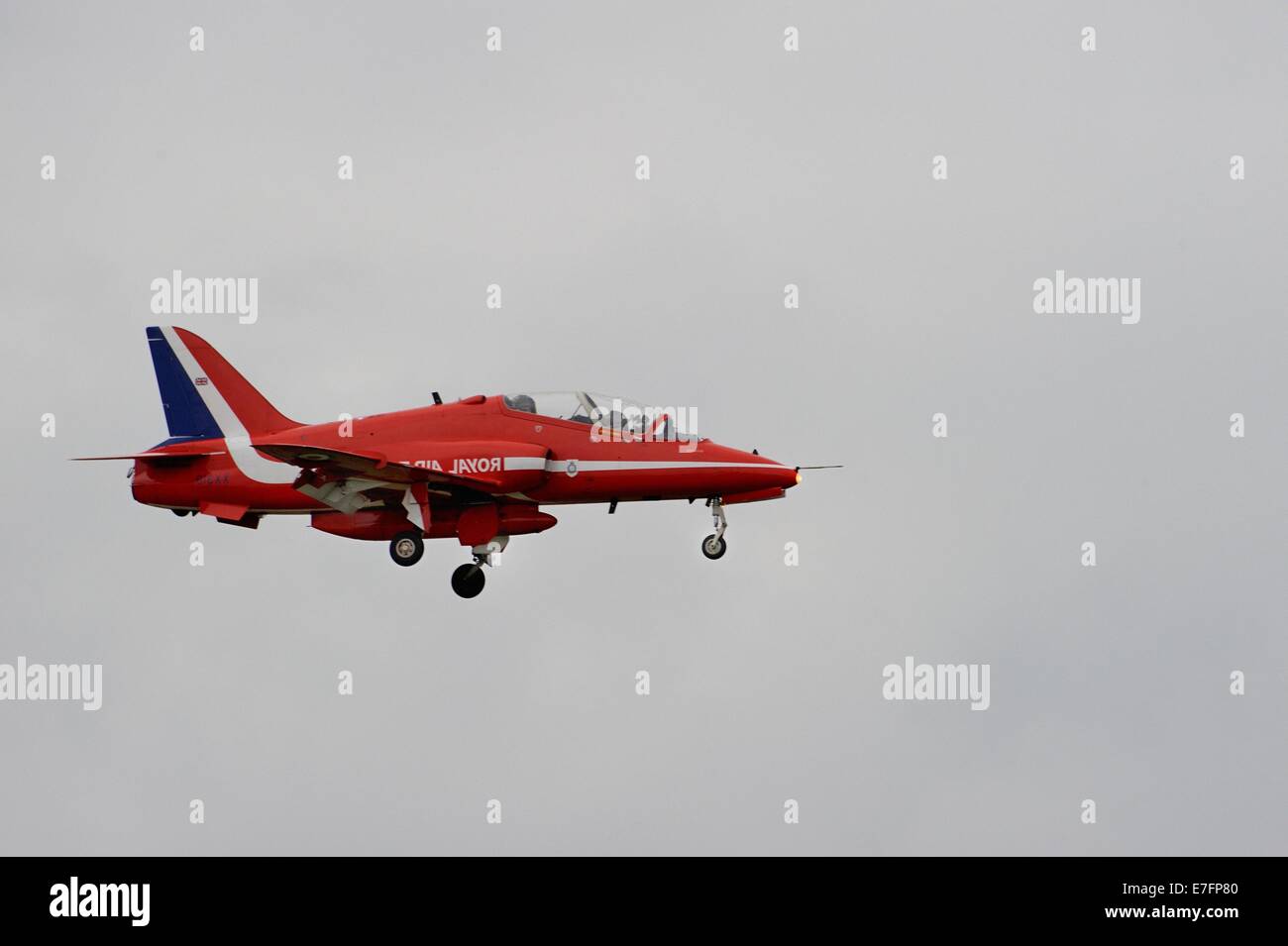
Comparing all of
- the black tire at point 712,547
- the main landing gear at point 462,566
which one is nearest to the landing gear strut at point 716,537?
the black tire at point 712,547

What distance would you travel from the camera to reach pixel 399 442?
46.8 m

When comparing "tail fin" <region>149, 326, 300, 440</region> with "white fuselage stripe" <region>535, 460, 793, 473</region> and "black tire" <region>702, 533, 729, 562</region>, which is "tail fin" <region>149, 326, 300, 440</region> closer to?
"white fuselage stripe" <region>535, 460, 793, 473</region>

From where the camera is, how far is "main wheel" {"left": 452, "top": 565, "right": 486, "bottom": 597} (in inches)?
1873

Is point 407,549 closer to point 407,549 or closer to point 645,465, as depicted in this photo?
point 407,549

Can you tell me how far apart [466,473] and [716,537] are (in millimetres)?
5312

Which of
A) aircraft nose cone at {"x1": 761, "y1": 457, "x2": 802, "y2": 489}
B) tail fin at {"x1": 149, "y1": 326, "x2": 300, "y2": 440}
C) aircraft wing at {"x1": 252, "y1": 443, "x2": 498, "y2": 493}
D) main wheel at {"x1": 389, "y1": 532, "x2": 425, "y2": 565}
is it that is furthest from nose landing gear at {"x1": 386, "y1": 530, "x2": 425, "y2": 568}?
aircraft nose cone at {"x1": 761, "y1": 457, "x2": 802, "y2": 489}

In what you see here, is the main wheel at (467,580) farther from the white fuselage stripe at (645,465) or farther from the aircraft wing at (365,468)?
the white fuselage stripe at (645,465)

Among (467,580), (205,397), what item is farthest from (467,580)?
(205,397)

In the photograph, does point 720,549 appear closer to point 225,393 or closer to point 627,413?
point 627,413

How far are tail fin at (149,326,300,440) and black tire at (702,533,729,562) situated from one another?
997cm

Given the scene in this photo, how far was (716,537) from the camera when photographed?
152 feet

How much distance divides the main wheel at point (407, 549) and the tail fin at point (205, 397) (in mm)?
4339

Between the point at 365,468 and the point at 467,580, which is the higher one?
the point at 365,468

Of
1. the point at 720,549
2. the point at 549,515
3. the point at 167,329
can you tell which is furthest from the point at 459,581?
the point at 167,329
